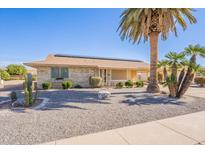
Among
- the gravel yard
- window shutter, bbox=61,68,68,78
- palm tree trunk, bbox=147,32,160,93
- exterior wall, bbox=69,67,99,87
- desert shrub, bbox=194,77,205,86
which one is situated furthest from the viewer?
desert shrub, bbox=194,77,205,86

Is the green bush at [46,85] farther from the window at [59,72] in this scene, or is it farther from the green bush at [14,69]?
the green bush at [14,69]

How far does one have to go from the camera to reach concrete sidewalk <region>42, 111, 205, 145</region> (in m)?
3.35

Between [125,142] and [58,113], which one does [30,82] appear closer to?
[58,113]

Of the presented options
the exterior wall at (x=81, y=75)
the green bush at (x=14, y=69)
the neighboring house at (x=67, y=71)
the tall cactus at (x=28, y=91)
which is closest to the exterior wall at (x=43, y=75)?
the neighboring house at (x=67, y=71)

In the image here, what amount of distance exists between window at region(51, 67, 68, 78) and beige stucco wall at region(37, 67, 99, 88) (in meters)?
0.41

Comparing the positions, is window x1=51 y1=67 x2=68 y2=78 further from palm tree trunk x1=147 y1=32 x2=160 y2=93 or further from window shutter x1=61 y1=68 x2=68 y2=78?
palm tree trunk x1=147 y1=32 x2=160 y2=93

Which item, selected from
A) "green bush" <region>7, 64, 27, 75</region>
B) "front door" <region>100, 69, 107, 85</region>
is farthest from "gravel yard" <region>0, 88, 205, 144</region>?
"green bush" <region>7, 64, 27, 75</region>

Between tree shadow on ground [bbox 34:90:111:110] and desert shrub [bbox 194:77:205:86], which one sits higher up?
desert shrub [bbox 194:77:205:86]

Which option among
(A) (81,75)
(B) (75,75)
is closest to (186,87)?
(A) (81,75)

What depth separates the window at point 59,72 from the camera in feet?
50.1

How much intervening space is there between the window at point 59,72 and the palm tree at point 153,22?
8.08 meters

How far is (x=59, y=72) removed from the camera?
1548cm

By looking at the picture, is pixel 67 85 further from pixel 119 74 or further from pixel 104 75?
pixel 119 74
